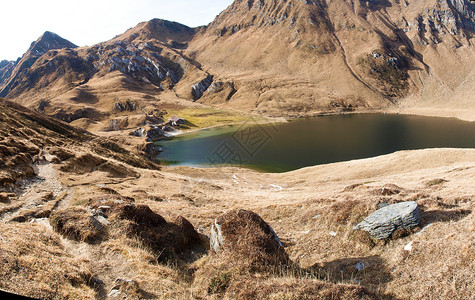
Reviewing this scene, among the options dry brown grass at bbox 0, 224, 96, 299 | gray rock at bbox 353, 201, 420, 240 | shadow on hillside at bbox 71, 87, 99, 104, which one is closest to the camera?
dry brown grass at bbox 0, 224, 96, 299

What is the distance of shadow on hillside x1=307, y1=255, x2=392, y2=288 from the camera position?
9461 mm

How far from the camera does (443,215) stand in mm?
12242

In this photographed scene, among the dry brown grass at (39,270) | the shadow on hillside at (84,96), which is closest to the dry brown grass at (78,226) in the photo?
the dry brown grass at (39,270)

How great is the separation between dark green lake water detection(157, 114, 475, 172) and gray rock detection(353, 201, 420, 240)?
1803 inches

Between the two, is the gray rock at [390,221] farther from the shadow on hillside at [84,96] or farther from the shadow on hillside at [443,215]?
the shadow on hillside at [84,96]

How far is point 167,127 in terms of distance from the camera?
119 metres

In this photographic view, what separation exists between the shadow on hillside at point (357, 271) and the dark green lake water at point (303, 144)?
47.8 meters

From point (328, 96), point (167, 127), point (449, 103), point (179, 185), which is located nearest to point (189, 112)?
point (167, 127)

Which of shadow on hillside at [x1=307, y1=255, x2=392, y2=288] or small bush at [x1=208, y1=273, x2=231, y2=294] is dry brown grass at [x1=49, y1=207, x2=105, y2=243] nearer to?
small bush at [x1=208, y1=273, x2=231, y2=294]

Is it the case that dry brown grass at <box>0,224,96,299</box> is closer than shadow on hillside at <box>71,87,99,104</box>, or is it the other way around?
dry brown grass at <box>0,224,96,299</box>

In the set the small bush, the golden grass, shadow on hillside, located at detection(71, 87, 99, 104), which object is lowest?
the small bush

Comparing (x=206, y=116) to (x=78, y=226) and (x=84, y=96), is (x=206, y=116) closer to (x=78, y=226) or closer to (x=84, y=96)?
(x=84, y=96)

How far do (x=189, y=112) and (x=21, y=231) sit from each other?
156902mm

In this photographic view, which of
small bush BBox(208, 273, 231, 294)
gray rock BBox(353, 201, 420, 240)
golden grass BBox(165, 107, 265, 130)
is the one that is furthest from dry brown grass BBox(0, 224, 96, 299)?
golden grass BBox(165, 107, 265, 130)
